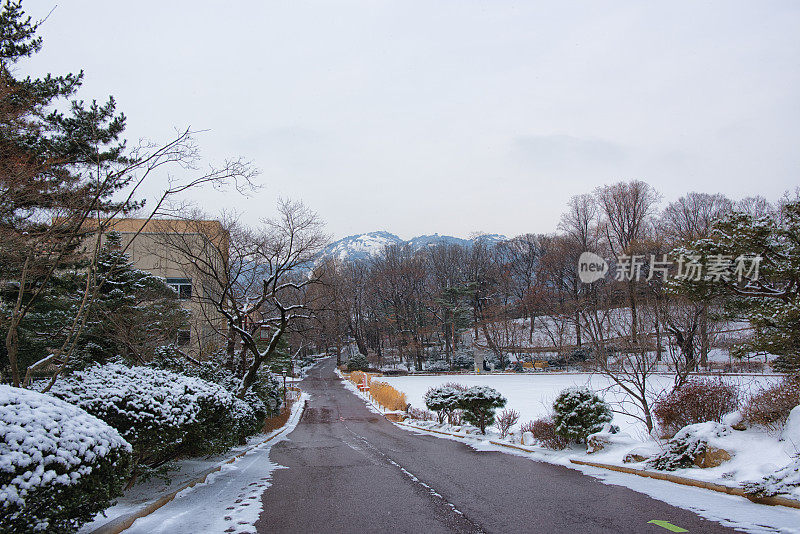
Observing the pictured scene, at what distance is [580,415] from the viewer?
1078 cm

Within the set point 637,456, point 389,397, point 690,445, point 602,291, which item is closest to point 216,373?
point 637,456

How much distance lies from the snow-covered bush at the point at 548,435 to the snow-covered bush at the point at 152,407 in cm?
744

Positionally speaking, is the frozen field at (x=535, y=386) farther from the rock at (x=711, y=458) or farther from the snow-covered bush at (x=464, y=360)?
the rock at (x=711, y=458)

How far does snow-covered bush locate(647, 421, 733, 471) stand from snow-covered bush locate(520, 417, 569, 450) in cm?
320

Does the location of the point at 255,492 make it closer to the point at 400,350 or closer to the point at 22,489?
the point at 22,489

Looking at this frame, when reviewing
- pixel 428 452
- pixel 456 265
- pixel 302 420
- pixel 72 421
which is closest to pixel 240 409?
pixel 428 452

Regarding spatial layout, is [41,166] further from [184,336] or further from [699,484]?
[184,336]

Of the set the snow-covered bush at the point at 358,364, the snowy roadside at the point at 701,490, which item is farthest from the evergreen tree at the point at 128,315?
the snow-covered bush at the point at 358,364

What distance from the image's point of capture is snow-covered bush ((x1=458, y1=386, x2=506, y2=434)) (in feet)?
52.4

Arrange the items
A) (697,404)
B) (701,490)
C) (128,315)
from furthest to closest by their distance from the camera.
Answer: (128,315)
(697,404)
(701,490)

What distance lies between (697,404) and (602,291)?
2004 centimetres

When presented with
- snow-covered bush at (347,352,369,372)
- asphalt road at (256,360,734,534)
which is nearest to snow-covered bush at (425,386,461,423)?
asphalt road at (256,360,734,534)

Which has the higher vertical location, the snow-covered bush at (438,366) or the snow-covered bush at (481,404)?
the snow-covered bush at (481,404)

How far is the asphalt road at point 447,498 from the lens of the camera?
5.59 metres
